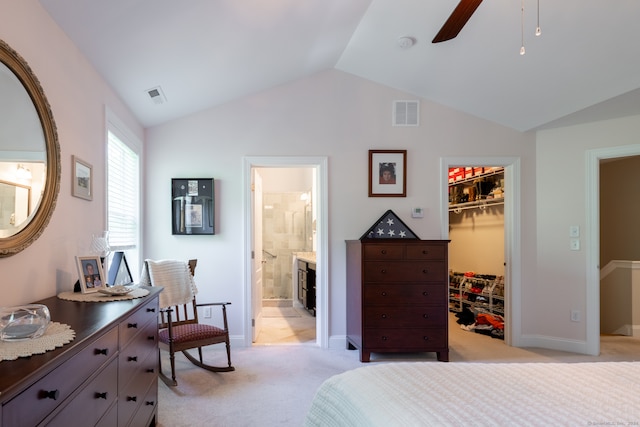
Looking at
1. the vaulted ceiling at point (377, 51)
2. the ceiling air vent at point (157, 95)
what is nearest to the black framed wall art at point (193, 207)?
the vaulted ceiling at point (377, 51)

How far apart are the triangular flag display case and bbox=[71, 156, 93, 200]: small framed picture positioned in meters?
2.51

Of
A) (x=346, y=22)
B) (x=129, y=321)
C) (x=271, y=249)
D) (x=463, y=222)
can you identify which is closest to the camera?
(x=129, y=321)

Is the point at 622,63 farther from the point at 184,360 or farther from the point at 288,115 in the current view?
the point at 184,360

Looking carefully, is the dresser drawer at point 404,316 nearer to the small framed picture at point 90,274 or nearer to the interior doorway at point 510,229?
the interior doorway at point 510,229

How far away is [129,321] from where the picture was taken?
1.85 metres

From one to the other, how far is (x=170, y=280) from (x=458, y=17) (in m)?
2.85

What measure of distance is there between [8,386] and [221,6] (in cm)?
231

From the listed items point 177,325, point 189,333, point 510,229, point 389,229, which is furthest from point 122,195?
point 510,229

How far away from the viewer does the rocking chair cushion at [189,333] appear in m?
3.07

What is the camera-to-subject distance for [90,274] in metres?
2.20

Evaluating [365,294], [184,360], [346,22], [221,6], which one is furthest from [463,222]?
[221,6]

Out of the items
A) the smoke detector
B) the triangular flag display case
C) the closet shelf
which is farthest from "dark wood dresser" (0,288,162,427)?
the closet shelf

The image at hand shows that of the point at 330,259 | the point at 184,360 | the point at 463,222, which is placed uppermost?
the point at 463,222

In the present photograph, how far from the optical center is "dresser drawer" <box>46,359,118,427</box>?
1.22 meters
